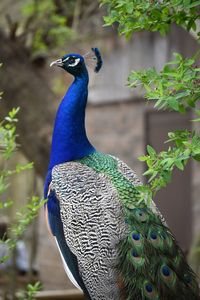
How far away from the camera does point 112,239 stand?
351 centimetres

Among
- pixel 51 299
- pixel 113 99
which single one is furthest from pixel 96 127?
pixel 51 299

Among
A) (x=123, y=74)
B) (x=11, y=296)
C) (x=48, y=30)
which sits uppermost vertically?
(x=48, y=30)

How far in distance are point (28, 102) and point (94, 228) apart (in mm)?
2331

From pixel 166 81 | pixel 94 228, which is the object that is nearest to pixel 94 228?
pixel 94 228

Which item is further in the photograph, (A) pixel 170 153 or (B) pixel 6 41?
(B) pixel 6 41

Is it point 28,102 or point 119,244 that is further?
point 28,102

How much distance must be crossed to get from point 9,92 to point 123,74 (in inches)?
120

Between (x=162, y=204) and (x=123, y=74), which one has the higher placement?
(x=123, y=74)

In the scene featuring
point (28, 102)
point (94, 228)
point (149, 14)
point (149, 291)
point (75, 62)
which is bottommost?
point (149, 291)

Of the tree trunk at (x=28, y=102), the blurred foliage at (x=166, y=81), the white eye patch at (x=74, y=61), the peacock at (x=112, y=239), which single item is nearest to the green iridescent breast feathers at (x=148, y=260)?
the peacock at (x=112, y=239)

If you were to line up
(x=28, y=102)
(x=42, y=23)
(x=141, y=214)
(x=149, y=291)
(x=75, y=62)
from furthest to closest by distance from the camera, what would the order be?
(x=42, y=23)
(x=28, y=102)
(x=75, y=62)
(x=141, y=214)
(x=149, y=291)

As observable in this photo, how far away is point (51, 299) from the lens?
5305 millimetres

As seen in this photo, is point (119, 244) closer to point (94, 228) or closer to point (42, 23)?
point (94, 228)

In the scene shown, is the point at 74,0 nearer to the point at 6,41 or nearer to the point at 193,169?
the point at 6,41
